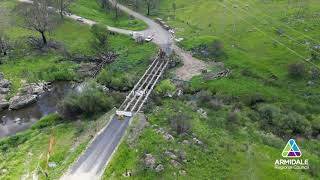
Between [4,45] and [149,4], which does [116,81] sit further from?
[149,4]

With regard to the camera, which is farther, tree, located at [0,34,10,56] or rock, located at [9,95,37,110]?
tree, located at [0,34,10,56]

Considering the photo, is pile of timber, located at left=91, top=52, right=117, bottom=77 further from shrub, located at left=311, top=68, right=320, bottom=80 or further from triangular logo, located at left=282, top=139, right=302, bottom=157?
triangular logo, located at left=282, top=139, right=302, bottom=157

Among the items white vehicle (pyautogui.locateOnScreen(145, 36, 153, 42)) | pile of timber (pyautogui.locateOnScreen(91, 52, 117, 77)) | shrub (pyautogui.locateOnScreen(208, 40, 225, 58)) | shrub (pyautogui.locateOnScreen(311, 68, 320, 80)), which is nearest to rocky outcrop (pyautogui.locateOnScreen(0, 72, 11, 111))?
pile of timber (pyautogui.locateOnScreen(91, 52, 117, 77))

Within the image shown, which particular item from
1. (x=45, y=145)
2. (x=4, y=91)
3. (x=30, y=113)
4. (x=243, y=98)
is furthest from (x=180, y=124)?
(x=4, y=91)

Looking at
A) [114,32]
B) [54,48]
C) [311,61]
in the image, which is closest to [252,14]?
[311,61]

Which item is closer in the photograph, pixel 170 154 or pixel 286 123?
pixel 170 154
